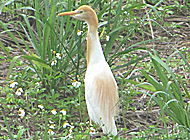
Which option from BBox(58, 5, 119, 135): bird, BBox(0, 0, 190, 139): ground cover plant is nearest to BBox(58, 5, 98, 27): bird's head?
BBox(58, 5, 119, 135): bird

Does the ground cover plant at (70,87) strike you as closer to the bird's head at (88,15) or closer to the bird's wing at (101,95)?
the bird's wing at (101,95)

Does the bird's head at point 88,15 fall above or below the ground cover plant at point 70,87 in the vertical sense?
above

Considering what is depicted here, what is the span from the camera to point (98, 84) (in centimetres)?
318

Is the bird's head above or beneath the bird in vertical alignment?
above

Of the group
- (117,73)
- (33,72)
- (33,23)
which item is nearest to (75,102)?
(33,72)

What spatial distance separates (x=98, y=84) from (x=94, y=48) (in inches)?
10.2

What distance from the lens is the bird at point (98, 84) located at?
3.17 m

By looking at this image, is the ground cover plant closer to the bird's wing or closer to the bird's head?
the bird's wing

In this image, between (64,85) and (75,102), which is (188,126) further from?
(64,85)

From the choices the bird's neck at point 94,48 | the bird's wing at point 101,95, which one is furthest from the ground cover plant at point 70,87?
the bird's neck at point 94,48

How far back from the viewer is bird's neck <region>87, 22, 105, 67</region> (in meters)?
3.22

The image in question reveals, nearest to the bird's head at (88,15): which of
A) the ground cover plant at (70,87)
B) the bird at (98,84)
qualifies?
the bird at (98,84)

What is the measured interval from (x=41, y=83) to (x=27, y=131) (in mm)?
625

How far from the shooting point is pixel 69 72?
12.4ft
